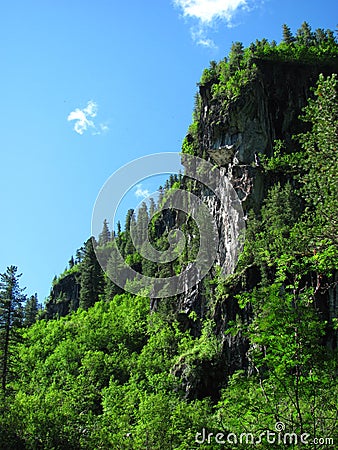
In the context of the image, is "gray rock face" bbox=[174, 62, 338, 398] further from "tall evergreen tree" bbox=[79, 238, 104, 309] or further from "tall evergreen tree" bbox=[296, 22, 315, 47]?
"tall evergreen tree" bbox=[79, 238, 104, 309]

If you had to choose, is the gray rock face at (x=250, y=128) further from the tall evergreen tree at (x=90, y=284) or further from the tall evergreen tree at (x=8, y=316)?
the tall evergreen tree at (x=90, y=284)

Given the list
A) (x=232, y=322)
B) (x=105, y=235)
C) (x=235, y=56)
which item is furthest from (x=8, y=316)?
(x=105, y=235)

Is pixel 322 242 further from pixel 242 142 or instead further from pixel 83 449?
pixel 242 142

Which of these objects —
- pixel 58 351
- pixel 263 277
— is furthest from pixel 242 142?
pixel 58 351

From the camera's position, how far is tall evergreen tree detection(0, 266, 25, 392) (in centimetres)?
2812

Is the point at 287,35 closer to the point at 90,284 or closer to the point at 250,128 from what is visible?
the point at 250,128

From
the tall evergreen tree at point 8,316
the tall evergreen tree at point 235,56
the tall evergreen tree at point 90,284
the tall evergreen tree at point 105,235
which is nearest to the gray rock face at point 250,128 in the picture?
the tall evergreen tree at point 235,56

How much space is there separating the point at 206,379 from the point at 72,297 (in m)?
61.8

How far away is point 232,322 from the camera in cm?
688

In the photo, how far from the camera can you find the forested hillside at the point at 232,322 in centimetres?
670

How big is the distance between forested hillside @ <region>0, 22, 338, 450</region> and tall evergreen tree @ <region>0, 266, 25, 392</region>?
0.09 meters

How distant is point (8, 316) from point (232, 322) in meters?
26.4

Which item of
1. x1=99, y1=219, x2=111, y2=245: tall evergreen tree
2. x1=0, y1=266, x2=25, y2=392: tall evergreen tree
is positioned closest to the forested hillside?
x1=0, y1=266, x2=25, y2=392: tall evergreen tree

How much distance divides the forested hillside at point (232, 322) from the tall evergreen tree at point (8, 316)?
0.09 metres
